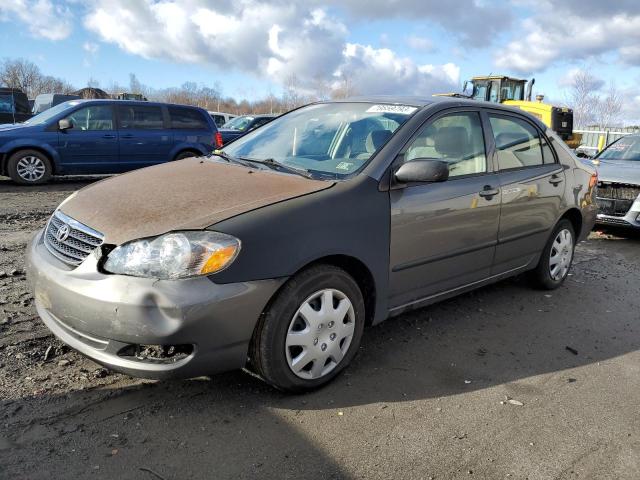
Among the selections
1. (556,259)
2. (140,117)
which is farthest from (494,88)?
(556,259)

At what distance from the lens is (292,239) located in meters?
2.71

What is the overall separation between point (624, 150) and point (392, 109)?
668 cm

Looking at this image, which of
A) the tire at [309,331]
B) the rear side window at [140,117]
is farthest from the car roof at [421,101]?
the rear side window at [140,117]

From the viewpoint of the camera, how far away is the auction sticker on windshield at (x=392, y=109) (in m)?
3.62

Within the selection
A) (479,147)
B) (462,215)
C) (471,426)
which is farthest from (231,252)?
(479,147)

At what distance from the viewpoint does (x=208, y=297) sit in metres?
2.45

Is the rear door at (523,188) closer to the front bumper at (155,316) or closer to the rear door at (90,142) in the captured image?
the front bumper at (155,316)

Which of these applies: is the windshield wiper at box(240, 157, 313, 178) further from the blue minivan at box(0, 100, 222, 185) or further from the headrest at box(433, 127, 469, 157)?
the blue minivan at box(0, 100, 222, 185)

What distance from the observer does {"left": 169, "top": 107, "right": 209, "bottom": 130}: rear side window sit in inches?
439

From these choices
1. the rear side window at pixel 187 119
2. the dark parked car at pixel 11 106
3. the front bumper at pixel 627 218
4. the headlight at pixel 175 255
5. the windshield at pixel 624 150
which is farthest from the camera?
the dark parked car at pixel 11 106

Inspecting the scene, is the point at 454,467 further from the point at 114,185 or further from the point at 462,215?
the point at 114,185

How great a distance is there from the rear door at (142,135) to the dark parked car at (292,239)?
23.4ft

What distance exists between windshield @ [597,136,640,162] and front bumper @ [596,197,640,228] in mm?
1476

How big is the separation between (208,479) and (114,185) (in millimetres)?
1909
